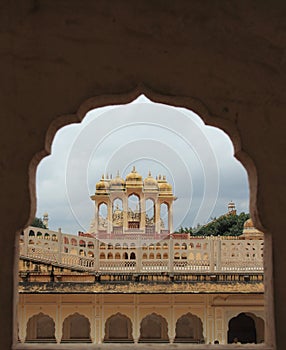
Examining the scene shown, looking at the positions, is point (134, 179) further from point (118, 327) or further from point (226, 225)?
point (226, 225)

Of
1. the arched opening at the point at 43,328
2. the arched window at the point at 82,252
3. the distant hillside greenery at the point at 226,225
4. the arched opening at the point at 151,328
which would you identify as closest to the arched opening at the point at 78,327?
the arched opening at the point at 43,328

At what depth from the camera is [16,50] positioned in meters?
1.60

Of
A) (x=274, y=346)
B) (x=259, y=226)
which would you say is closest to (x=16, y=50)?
(x=259, y=226)

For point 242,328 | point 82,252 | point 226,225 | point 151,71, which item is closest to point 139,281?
point 82,252

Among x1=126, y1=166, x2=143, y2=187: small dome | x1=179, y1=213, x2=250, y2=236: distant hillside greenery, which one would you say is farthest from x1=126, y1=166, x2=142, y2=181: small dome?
x1=179, y1=213, x2=250, y2=236: distant hillside greenery

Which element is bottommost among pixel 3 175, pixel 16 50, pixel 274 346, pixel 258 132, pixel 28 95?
pixel 274 346

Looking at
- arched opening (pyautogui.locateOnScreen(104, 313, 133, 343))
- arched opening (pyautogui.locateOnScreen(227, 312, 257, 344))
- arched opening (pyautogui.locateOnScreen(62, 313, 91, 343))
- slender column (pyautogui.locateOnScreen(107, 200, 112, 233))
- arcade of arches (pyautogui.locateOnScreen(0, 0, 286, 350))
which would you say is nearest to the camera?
arcade of arches (pyautogui.locateOnScreen(0, 0, 286, 350))

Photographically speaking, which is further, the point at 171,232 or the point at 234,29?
the point at 171,232

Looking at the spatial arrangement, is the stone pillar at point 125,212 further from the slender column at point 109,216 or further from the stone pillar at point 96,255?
the stone pillar at point 96,255

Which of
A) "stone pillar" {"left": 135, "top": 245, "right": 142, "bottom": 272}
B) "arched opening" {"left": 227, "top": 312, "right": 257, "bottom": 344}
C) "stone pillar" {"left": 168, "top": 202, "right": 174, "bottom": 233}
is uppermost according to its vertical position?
"stone pillar" {"left": 168, "top": 202, "right": 174, "bottom": 233}

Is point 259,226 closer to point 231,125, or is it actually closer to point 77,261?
point 231,125

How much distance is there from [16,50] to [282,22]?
2.83 ft

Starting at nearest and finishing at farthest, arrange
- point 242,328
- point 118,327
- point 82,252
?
point 82,252
point 118,327
point 242,328

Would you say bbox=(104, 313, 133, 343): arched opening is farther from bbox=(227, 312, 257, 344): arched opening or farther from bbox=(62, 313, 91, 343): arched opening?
bbox=(227, 312, 257, 344): arched opening
